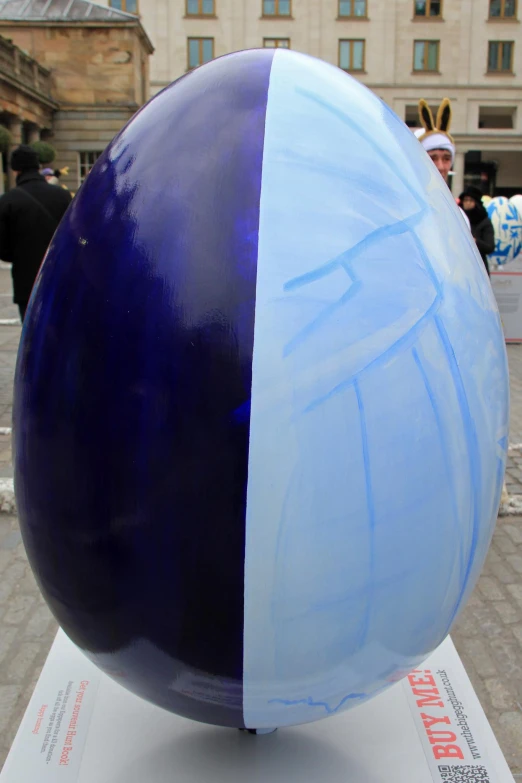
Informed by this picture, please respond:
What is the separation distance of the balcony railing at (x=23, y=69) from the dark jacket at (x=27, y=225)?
22.2 meters

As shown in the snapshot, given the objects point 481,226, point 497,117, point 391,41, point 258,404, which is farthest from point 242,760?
point 497,117

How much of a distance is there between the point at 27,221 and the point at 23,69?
25219mm

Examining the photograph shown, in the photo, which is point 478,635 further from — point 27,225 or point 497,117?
point 497,117

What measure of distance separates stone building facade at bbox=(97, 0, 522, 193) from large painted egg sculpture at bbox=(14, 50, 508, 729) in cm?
4056

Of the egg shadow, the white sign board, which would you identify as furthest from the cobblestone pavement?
the white sign board

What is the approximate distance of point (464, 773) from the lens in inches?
79.5

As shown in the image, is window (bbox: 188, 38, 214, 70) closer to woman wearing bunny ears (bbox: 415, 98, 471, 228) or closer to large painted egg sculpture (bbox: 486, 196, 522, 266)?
large painted egg sculpture (bbox: 486, 196, 522, 266)

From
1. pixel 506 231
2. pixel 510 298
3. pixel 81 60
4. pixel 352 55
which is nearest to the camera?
pixel 510 298

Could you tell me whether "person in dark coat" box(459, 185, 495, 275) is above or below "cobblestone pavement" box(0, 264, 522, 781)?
above

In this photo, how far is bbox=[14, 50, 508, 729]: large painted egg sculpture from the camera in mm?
1407

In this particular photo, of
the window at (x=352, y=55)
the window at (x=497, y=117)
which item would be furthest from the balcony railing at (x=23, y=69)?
the window at (x=497, y=117)

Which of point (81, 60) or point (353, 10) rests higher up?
point (353, 10)

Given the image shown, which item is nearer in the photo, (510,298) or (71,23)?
(510,298)

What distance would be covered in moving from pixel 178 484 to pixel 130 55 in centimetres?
3188
